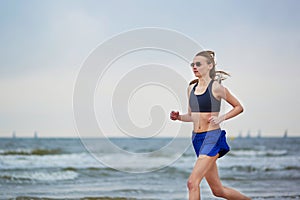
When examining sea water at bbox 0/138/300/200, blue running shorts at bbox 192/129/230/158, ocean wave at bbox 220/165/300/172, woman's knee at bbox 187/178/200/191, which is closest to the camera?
woman's knee at bbox 187/178/200/191

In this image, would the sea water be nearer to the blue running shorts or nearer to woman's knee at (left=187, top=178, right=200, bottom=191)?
the blue running shorts

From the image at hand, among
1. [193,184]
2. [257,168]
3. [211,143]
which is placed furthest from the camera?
[257,168]

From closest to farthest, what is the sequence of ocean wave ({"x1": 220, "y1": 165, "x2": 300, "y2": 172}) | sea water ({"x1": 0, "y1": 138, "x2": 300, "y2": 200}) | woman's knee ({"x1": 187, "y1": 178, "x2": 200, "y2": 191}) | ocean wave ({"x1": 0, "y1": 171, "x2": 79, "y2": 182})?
woman's knee ({"x1": 187, "y1": 178, "x2": 200, "y2": 191}) < sea water ({"x1": 0, "y1": 138, "x2": 300, "y2": 200}) < ocean wave ({"x1": 0, "y1": 171, "x2": 79, "y2": 182}) < ocean wave ({"x1": 220, "y1": 165, "x2": 300, "y2": 172})

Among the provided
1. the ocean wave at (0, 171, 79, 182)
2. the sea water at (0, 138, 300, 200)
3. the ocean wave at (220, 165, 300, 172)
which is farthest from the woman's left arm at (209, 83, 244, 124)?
the ocean wave at (220, 165, 300, 172)

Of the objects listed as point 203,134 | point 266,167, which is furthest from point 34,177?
point 203,134

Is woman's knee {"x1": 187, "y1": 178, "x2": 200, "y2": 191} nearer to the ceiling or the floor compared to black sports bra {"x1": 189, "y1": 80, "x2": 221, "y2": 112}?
nearer to the floor

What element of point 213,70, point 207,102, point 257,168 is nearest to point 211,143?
point 207,102

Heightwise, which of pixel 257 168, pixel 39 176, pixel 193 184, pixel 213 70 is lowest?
pixel 257 168

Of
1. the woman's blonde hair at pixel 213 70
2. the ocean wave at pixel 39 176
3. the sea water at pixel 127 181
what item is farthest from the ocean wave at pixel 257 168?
the woman's blonde hair at pixel 213 70

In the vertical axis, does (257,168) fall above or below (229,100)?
below

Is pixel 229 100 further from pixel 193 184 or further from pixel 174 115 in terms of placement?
pixel 193 184

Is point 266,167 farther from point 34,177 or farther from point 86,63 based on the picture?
point 86,63

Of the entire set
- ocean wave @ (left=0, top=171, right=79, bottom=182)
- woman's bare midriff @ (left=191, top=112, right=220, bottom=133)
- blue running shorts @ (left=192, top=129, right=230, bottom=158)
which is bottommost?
ocean wave @ (left=0, top=171, right=79, bottom=182)

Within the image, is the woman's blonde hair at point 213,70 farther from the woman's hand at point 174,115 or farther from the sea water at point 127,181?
the sea water at point 127,181
